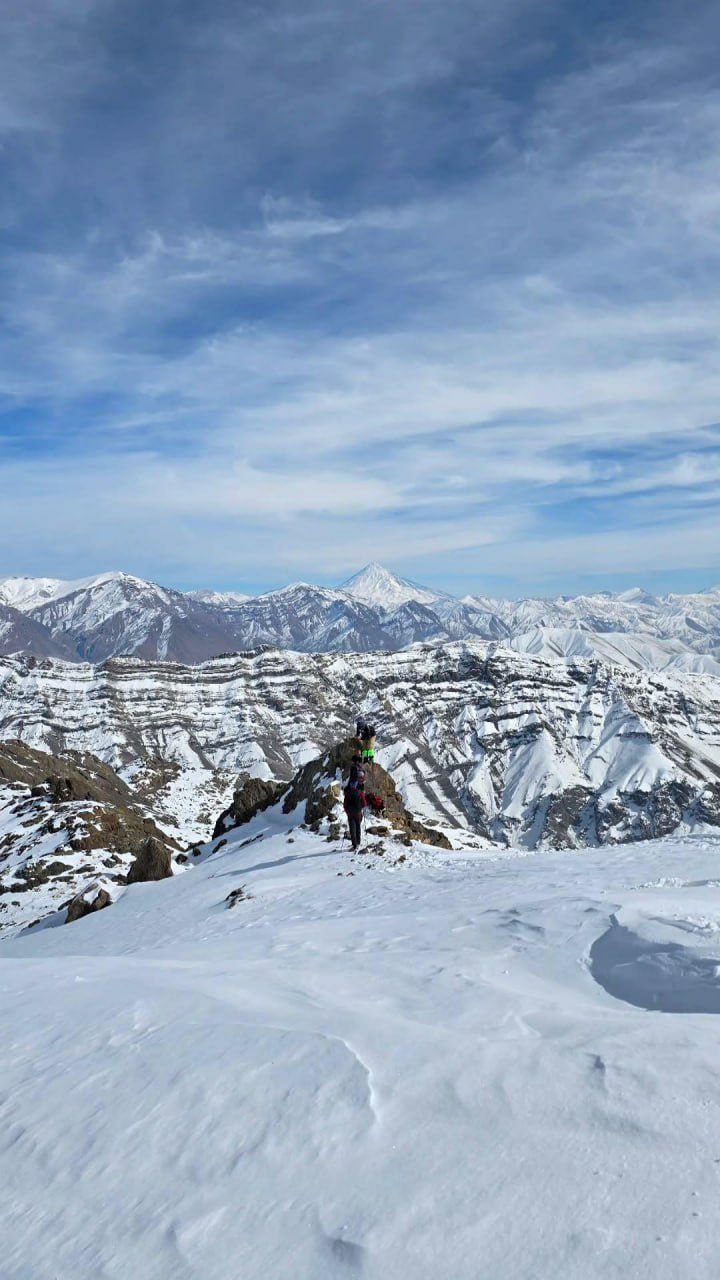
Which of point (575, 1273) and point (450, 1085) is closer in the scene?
point (575, 1273)

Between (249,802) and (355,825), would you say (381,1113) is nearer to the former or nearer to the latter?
(355,825)

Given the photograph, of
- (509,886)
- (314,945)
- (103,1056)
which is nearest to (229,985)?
(103,1056)

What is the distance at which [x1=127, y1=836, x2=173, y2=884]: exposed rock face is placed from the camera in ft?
130

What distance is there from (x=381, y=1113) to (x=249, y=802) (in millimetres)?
47141

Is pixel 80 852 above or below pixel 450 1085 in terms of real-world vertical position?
below

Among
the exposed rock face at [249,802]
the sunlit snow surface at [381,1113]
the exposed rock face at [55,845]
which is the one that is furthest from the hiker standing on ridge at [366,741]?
the exposed rock face at [249,802]

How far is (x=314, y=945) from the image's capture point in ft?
44.8

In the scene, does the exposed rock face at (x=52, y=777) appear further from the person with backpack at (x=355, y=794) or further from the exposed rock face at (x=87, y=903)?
the person with backpack at (x=355, y=794)

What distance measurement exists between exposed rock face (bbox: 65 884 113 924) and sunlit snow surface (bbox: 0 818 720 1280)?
986 inches

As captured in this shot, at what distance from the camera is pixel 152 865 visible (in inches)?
1580

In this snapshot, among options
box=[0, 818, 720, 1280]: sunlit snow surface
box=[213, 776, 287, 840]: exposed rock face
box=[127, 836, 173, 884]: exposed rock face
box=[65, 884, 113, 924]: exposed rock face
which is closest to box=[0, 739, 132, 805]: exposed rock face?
box=[213, 776, 287, 840]: exposed rock face

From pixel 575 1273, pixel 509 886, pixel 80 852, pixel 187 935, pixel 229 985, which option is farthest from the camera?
pixel 80 852

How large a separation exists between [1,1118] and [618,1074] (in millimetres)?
5694

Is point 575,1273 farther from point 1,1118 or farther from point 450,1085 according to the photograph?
point 1,1118
